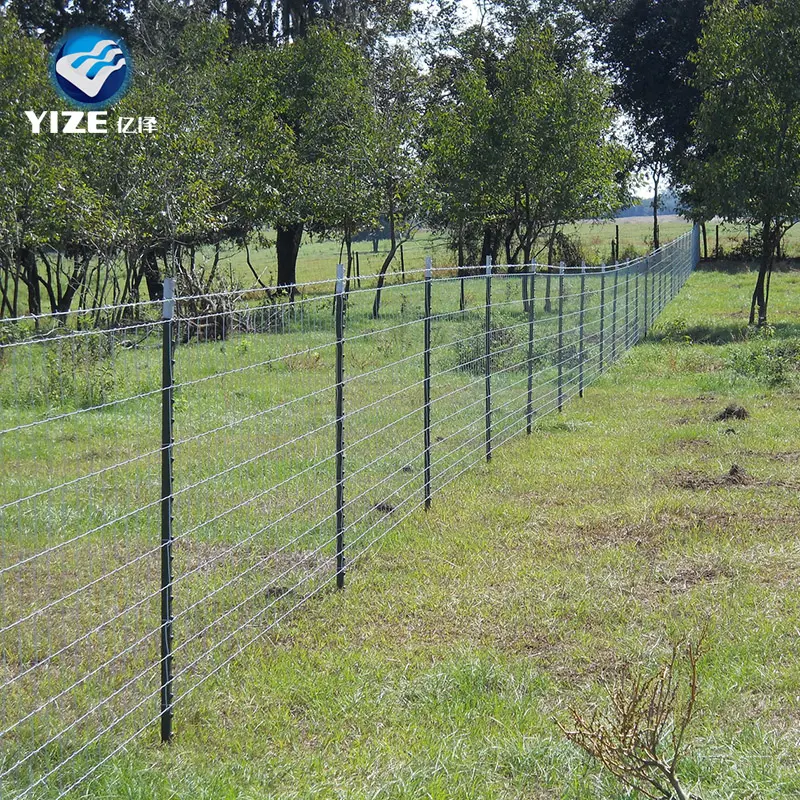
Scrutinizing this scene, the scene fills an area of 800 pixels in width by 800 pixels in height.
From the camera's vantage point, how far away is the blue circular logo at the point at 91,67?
21591 millimetres

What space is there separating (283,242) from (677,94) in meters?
15.9

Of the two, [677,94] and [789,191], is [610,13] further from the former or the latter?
[789,191]

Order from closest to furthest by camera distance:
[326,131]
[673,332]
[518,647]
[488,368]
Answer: [518,647]
[488,368]
[673,332]
[326,131]

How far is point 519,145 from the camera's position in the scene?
2439 cm

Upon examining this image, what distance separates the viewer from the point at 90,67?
25.8m

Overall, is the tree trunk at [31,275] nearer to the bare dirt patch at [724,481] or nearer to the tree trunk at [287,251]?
the tree trunk at [287,251]

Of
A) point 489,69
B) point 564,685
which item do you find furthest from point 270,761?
point 489,69

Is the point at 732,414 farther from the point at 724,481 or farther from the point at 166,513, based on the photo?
the point at 166,513

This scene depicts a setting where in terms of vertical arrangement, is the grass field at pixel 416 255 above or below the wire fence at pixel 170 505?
above

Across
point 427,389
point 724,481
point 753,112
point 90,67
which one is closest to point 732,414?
point 724,481

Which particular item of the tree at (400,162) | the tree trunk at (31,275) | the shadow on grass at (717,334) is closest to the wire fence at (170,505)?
the shadow on grass at (717,334)

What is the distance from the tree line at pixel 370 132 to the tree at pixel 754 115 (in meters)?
0.04

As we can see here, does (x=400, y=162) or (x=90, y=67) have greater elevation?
(x=90, y=67)

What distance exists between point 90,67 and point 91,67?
50mm
